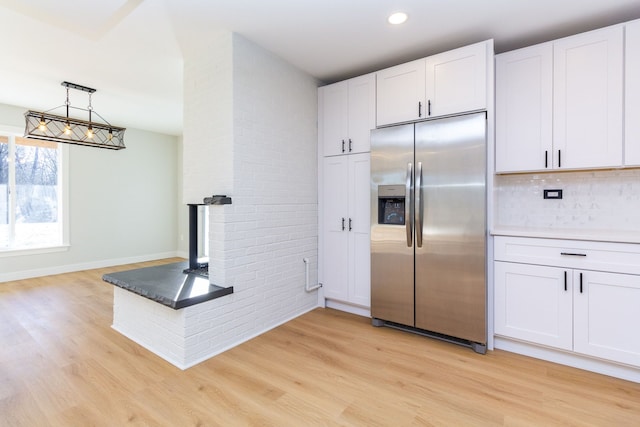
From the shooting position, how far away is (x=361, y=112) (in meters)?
3.14

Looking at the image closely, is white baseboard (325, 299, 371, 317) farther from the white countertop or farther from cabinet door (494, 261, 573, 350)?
the white countertop

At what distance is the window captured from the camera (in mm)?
4715

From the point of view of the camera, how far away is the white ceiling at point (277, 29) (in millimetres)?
2201

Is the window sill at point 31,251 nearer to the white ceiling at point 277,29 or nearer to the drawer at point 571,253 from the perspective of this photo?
the white ceiling at point 277,29

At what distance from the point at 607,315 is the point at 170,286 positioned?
3.17m

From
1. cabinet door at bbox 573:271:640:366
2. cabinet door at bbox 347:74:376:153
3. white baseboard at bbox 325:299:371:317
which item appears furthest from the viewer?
white baseboard at bbox 325:299:371:317

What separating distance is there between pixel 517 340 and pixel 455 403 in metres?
0.95

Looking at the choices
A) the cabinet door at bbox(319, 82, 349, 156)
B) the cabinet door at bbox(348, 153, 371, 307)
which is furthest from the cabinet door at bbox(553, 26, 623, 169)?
the cabinet door at bbox(319, 82, 349, 156)

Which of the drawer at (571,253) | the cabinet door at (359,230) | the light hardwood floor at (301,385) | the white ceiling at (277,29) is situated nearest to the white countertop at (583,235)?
the drawer at (571,253)

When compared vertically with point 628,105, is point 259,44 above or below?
above

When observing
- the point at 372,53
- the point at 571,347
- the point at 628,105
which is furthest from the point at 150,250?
the point at 628,105

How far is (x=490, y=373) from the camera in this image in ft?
7.17

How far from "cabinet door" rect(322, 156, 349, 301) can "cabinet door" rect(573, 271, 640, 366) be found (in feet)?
6.30

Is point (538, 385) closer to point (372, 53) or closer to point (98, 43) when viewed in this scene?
point (372, 53)
